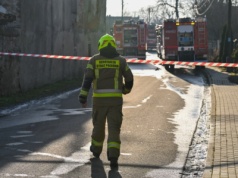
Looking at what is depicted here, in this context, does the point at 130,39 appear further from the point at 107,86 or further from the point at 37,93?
the point at 107,86

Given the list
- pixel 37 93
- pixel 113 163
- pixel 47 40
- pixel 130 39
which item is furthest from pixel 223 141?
pixel 130 39

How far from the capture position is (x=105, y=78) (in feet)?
23.9

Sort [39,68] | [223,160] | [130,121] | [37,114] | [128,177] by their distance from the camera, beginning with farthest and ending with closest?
[39,68]
[37,114]
[130,121]
[223,160]
[128,177]

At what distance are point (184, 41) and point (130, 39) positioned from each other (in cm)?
1018

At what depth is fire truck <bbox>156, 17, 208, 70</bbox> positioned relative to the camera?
32219mm

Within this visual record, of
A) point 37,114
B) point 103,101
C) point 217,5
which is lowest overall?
point 37,114

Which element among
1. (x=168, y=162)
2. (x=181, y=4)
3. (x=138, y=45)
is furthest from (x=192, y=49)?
(x=181, y=4)

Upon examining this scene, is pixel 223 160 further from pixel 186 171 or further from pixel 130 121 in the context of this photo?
pixel 130 121

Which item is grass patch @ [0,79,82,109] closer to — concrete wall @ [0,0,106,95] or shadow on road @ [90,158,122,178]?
concrete wall @ [0,0,106,95]

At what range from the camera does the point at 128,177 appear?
6.45 m

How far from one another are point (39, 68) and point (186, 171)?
41.8 feet

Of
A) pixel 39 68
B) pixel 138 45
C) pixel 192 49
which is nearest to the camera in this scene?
pixel 39 68

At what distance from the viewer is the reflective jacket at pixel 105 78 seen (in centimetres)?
725

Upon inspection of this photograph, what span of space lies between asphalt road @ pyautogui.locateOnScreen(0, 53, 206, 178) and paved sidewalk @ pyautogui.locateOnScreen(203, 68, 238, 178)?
485mm
